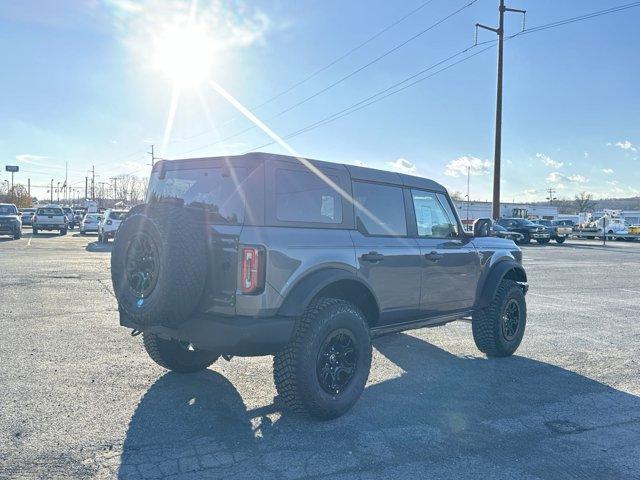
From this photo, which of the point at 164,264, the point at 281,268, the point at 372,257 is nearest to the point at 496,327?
the point at 372,257

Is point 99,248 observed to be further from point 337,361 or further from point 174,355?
point 337,361

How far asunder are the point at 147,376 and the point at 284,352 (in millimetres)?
1840

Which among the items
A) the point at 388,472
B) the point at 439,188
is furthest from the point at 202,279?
the point at 439,188

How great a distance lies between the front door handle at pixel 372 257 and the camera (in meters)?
4.71

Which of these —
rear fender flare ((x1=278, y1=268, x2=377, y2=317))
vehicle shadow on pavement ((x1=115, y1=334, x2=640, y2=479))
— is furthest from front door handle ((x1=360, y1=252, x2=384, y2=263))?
vehicle shadow on pavement ((x1=115, y1=334, x2=640, y2=479))

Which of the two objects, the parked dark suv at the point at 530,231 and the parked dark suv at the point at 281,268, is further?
the parked dark suv at the point at 530,231

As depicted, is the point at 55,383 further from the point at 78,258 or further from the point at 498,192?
the point at 498,192

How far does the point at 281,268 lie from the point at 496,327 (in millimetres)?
3312

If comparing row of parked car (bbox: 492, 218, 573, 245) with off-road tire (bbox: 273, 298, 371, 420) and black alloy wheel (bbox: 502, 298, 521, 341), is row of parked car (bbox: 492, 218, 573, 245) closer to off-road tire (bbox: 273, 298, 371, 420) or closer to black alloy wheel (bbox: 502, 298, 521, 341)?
black alloy wheel (bbox: 502, 298, 521, 341)

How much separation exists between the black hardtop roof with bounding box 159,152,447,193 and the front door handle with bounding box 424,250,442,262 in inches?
28.6

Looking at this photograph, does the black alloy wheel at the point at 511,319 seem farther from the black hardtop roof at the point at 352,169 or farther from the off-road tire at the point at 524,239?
the off-road tire at the point at 524,239

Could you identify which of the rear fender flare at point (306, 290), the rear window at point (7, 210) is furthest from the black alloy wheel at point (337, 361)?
the rear window at point (7, 210)

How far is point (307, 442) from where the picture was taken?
3912mm

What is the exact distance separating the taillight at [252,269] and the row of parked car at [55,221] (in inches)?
576
